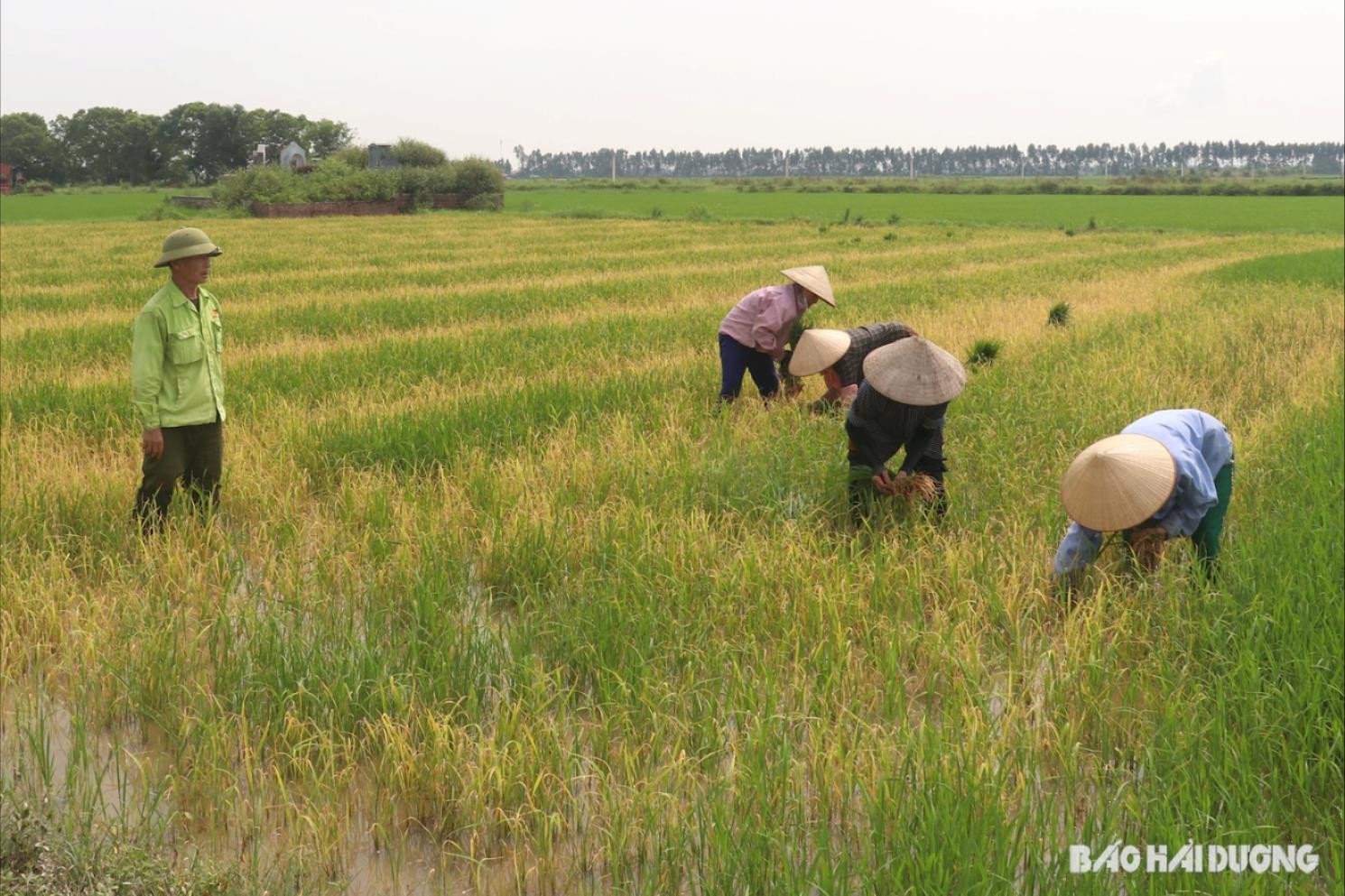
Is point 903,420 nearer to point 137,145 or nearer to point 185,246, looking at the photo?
point 185,246

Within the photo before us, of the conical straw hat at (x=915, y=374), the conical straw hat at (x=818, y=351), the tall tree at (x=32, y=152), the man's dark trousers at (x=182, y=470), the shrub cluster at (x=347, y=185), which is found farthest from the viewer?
the tall tree at (x=32, y=152)

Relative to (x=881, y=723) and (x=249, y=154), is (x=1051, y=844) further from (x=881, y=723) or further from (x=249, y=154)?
(x=249, y=154)

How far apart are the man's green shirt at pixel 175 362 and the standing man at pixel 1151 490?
11.9 ft

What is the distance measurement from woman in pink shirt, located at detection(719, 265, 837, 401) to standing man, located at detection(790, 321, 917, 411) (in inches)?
18.6

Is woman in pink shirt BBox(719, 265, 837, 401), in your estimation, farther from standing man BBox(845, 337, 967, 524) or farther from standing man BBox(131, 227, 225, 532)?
standing man BBox(131, 227, 225, 532)

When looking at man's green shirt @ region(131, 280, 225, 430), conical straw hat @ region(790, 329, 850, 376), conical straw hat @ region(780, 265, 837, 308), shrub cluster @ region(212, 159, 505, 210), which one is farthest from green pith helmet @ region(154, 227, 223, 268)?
shrub cluster @ region(212, 159, 505, 210)

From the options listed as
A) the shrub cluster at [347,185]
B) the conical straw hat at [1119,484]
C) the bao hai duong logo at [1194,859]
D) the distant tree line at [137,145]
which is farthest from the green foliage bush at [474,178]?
the bao hai duong logo at [1194,859]

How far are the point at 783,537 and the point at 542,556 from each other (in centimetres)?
99

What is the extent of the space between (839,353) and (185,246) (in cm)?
307

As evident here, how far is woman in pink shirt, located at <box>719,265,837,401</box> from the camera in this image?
636cm

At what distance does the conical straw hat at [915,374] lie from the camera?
420cm

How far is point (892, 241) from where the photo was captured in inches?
948

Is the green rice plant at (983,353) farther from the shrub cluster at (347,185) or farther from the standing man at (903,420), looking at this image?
the shrub cluster at (347,185)

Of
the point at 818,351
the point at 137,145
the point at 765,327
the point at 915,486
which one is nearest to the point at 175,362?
the point at 818,351
